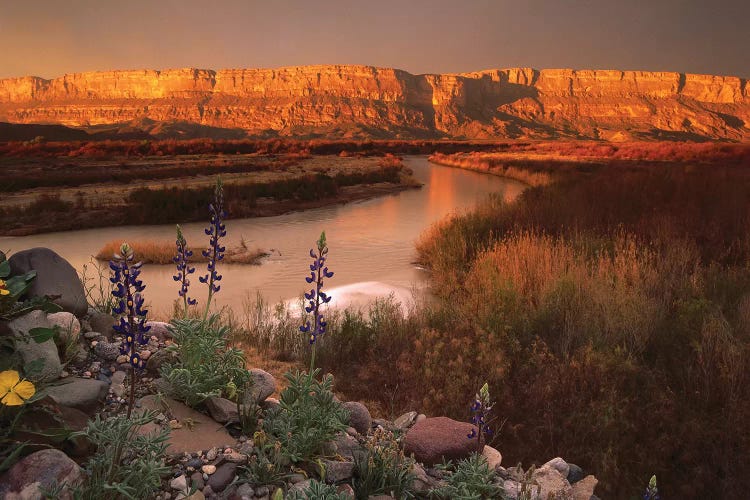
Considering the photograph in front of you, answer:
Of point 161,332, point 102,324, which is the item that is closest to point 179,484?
point 161,332

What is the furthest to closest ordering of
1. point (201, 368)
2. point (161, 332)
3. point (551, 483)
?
point (161, 332), point (551, 483), point (201, 368)

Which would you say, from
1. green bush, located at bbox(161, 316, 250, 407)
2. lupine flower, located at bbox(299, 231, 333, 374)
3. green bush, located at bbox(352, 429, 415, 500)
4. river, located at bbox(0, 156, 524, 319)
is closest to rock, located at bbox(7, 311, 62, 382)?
green bush, located at bbox(161, 316, 250, 407)

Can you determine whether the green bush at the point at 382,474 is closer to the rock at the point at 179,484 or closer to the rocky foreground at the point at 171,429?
the rocky foreground at the point at 171,429

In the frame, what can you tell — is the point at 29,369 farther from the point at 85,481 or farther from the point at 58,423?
the point at 85,481

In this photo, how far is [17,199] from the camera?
2145 cm

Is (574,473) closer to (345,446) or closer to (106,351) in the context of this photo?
(345,446)

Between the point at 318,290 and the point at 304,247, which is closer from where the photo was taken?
the point at 318,290

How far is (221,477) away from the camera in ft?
9.51

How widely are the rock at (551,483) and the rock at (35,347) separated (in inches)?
126

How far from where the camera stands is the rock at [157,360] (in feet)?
13.0

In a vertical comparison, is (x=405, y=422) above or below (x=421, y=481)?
below

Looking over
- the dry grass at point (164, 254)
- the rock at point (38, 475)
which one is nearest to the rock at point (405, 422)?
the rock at point (38, 475)

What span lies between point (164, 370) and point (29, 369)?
0.84 meters

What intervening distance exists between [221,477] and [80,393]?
1099 mm
